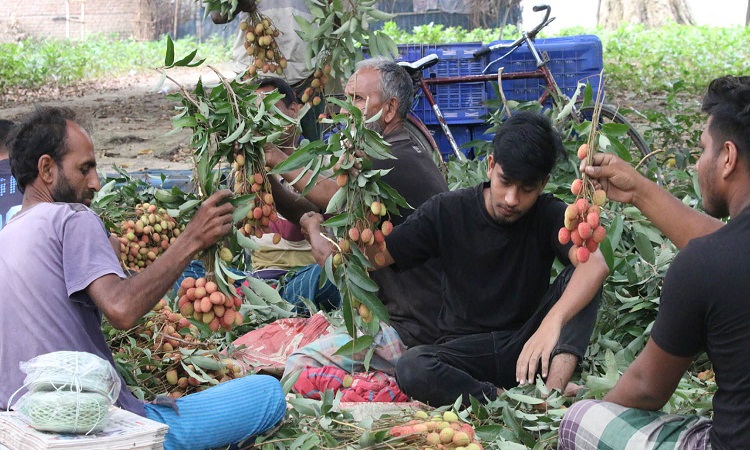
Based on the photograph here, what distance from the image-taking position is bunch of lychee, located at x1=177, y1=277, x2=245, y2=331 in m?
2.50

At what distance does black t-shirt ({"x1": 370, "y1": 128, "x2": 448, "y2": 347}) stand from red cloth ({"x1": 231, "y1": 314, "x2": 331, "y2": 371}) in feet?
1.21

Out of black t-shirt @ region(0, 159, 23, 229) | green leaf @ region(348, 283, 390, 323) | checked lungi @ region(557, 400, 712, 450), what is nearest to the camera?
checked lungi @ region(557, 400, 712, 450)

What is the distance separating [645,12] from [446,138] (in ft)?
34.8

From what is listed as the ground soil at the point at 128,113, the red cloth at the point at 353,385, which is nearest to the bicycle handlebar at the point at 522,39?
the ground soil at the point at 128,113

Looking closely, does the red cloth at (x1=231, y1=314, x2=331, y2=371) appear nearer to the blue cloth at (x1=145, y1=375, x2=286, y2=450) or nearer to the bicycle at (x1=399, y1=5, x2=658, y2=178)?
the blue cloth at (x1=145, y1=375, x2=286, y2=450)

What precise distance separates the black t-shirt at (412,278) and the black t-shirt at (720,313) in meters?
1.26

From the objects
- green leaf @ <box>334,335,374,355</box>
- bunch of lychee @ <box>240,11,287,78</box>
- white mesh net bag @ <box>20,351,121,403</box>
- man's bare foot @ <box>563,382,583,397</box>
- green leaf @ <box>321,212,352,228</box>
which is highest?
bunch of lychee @ <box>240,11,287,78</box>

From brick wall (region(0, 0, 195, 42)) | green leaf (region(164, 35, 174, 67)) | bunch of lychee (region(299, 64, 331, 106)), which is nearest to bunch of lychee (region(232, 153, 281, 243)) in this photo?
green leaf (region(164, 35, 174, 67))

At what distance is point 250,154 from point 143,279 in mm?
637

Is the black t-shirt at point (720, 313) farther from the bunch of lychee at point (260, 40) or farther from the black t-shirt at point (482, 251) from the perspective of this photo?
the bunch of lychee at point (260, 40)

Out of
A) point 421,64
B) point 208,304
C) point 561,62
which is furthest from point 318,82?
point 561,62

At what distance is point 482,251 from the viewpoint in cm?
288

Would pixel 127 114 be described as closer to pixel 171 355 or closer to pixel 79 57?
pixel 79 57

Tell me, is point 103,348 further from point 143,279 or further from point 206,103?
point 206,103
